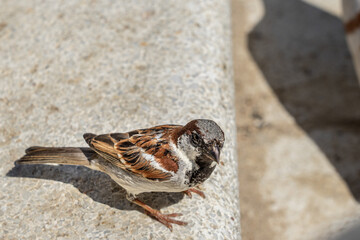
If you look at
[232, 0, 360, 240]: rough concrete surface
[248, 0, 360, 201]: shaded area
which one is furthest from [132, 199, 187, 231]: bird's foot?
[248, 0, 360, 201]: shaded area

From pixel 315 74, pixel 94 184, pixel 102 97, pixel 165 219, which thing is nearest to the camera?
pixel 165 219

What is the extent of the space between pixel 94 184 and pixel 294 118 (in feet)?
11.2

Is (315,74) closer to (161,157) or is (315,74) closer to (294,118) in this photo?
(294,118)

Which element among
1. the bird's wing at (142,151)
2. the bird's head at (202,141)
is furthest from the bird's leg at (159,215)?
the bird's head at (202,141)

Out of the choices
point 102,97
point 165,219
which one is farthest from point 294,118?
point 165,219

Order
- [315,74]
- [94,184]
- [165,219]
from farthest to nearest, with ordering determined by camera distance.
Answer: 1. [315,74]
2. [94,184]
3. [165,219]

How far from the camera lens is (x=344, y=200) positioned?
5078mm

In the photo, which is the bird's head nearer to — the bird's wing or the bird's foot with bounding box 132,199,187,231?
the bird's wing

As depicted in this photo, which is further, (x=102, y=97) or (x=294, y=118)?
(x=294, y=118)

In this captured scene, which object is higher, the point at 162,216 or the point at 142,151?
the point at 142,151

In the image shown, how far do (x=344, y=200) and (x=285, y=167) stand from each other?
76 centimetres

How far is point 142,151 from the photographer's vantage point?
2941 millimetres

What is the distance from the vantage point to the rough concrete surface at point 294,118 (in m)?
5.00

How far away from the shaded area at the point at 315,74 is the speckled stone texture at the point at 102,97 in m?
1.78
